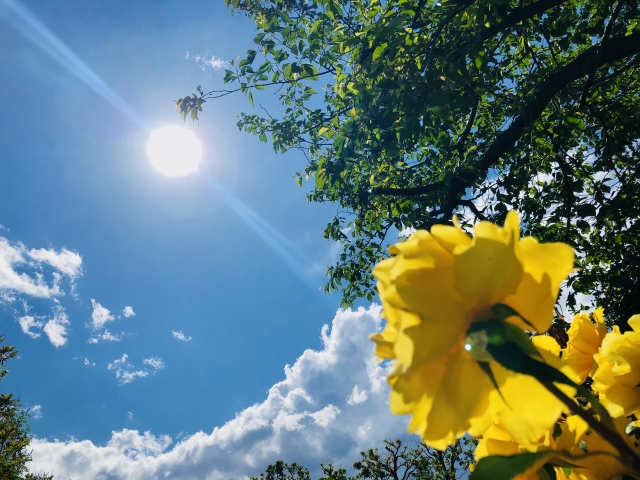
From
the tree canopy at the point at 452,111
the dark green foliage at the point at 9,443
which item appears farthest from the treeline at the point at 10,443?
the tree canopy at the point at 452,111

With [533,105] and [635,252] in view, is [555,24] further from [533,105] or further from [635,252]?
[635,252]

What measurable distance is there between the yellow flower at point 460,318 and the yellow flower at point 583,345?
53 cm

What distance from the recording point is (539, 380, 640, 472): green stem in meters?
0.36

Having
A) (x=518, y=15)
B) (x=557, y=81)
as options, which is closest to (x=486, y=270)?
(x=518, y=15)

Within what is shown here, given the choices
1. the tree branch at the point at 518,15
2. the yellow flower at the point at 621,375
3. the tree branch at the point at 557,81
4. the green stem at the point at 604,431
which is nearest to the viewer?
the green stem at the point at 604,431

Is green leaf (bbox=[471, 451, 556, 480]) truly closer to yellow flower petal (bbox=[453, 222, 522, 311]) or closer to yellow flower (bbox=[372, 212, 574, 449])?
yellow flower (bbox=[372, 212, 574, 449])

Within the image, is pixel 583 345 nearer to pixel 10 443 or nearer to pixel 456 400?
pixel 456 400

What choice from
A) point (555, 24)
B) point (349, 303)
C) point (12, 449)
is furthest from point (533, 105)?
point (12, 449)

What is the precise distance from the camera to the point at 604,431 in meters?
0.38

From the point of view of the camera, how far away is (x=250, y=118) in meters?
6.00

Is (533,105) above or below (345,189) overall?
below

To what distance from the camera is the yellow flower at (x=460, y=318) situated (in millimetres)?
433

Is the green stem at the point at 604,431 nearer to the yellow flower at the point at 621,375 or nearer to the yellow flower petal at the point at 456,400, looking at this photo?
the yellow flower petal at the point at 456,400

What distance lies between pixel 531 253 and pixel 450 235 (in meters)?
0.10
